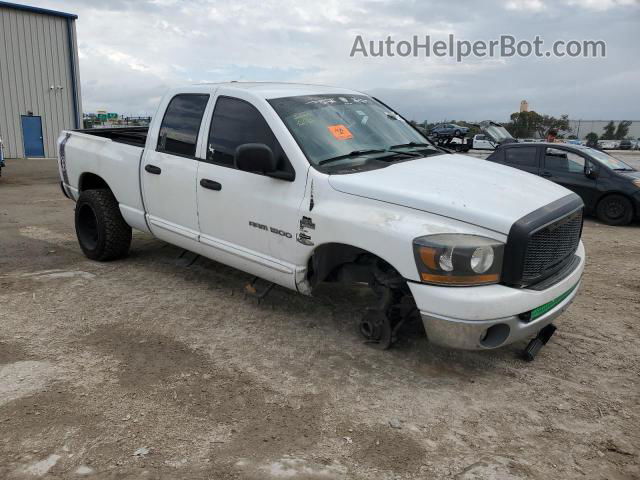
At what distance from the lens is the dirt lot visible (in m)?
2.71

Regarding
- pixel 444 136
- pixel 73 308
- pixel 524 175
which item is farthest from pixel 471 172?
pixel 444 136

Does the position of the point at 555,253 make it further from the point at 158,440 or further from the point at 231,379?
the point at 158,440

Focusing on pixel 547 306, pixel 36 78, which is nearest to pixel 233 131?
pixel 547 306

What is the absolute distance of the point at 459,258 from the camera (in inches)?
122

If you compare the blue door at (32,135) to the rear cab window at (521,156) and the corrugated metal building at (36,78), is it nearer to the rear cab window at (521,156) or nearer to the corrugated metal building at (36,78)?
the corrugated metal building at (36,78)

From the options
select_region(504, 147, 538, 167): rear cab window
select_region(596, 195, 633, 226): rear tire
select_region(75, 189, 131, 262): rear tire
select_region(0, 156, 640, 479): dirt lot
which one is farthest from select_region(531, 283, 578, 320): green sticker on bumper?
select_region(504, 147, 538, 167): rear cab window

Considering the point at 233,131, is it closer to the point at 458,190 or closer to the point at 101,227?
the point at 458,190

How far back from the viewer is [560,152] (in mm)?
10336

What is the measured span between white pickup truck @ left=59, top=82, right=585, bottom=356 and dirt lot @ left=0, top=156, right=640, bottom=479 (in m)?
0.41

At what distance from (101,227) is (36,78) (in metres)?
21.6

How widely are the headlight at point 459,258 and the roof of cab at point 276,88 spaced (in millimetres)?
1928

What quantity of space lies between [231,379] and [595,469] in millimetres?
2143

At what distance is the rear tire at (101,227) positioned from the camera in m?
5.73

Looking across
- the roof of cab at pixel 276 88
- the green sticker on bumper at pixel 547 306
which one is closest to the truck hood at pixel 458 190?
the green sticker on bumper at pixel 547 306
